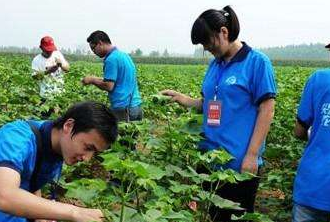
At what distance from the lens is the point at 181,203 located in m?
2.62

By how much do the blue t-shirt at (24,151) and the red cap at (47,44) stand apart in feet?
16.8

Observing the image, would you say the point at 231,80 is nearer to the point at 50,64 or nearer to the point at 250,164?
the point at 250,164

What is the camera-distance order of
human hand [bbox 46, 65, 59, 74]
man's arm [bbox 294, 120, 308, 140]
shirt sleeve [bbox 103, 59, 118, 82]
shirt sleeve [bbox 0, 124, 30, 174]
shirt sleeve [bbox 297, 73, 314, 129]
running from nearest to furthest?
shirt sleeve [bbox 0, 124, 30, 174] < shirt sleeve [bbox 297, 73, 314, 129] < man's arm [bbox 294, 120, 308, 140] < shirt sleeve [bbox 103, 59, 118, 82] < human hand [bbox 46, 65, 59, 74]

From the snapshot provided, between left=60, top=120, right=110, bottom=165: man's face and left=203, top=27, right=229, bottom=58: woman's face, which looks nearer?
left=60, top=120, right=110, bottom=165: man's face

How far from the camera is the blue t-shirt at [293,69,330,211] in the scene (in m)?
2.58

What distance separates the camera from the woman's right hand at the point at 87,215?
1.98 meters

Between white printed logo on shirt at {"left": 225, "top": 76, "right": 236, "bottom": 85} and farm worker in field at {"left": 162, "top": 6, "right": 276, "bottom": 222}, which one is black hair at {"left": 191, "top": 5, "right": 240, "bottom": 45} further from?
white printed logo on shirt at {"left": 225, "top": 76, "right": 236, "bottom": 85}

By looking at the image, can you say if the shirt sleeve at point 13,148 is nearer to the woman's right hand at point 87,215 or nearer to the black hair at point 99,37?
the woman's right hand at point 87,215

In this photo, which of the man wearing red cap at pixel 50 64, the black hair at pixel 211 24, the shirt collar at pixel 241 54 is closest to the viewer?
the black hair at pixel 211 24

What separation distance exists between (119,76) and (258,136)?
104 inches

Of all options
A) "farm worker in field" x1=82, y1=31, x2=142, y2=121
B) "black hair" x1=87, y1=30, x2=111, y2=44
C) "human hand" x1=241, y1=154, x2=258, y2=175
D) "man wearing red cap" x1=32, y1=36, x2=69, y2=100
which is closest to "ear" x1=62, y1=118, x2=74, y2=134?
"human hand" x1=241, y1=154, x2=258, y2=175

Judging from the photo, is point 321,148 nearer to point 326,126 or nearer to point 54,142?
point 326,126

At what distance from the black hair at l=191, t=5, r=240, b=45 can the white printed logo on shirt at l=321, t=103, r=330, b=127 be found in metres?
0.72

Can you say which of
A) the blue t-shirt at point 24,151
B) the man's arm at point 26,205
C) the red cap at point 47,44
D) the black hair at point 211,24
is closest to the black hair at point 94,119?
the blue t-shirt at point 24,151
